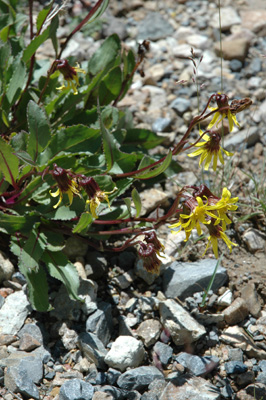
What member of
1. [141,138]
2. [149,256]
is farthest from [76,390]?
[141,138]

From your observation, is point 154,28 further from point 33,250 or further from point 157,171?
point 33,250

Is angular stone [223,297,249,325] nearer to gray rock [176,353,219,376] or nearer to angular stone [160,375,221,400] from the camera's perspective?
gray rock [176,353,219,376]

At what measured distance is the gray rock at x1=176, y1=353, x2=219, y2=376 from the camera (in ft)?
9.90

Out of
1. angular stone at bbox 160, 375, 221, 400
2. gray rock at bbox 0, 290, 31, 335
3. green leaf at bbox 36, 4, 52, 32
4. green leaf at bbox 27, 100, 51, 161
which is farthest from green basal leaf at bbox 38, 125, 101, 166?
angular stone at bbox 160, 375, 221, 400

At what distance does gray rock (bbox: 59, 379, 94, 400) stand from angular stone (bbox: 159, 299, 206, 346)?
63 cm

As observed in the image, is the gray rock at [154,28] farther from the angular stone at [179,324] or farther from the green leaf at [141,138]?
the angular stone at [179,324]

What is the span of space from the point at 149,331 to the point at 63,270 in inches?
26.9

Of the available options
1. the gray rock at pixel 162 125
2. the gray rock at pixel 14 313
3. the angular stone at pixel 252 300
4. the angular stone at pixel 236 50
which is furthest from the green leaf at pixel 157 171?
the angular stone at pixel 236 50

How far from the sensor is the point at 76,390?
2801 mm

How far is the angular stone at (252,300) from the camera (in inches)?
130

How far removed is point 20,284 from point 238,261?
5.10 feet

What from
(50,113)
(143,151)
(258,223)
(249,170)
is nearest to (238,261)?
(258,223)

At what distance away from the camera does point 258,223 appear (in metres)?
3.79

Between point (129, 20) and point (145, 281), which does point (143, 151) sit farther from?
point (129, 20)
